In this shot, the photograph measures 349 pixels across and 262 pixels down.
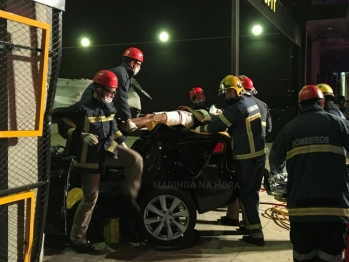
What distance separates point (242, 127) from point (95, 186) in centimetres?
186

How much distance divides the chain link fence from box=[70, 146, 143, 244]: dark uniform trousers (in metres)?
0.89

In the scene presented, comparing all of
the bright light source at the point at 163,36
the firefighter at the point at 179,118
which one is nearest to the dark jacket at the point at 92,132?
the firefighter at the point at 179,118

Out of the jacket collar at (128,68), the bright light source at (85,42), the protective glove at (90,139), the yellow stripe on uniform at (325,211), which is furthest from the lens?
the bright light source at (85,42)

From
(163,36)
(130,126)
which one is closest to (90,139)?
(130,126)

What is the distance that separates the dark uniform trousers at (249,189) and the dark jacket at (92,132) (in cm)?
155

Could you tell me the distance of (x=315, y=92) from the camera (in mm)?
3760

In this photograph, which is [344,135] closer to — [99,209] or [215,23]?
[99,209]

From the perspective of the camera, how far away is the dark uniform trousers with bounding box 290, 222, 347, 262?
350cm

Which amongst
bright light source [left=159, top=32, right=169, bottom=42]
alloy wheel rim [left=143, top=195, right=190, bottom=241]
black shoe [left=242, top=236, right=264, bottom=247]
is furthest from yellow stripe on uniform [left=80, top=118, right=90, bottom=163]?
bright light source [left=159, top=32, right=169, bottom=42]

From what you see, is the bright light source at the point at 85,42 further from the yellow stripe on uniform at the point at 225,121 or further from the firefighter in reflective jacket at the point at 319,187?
the firefighter in reflective jacket at the point at 319,187

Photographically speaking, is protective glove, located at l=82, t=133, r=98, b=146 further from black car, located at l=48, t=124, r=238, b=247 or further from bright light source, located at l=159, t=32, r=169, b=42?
bright light source, located at l=159, t=32, r=169, b=42

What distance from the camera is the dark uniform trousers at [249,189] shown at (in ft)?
17.3

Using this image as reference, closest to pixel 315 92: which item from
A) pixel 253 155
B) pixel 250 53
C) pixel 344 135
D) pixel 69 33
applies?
pixel 344 135

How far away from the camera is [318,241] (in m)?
3.58
